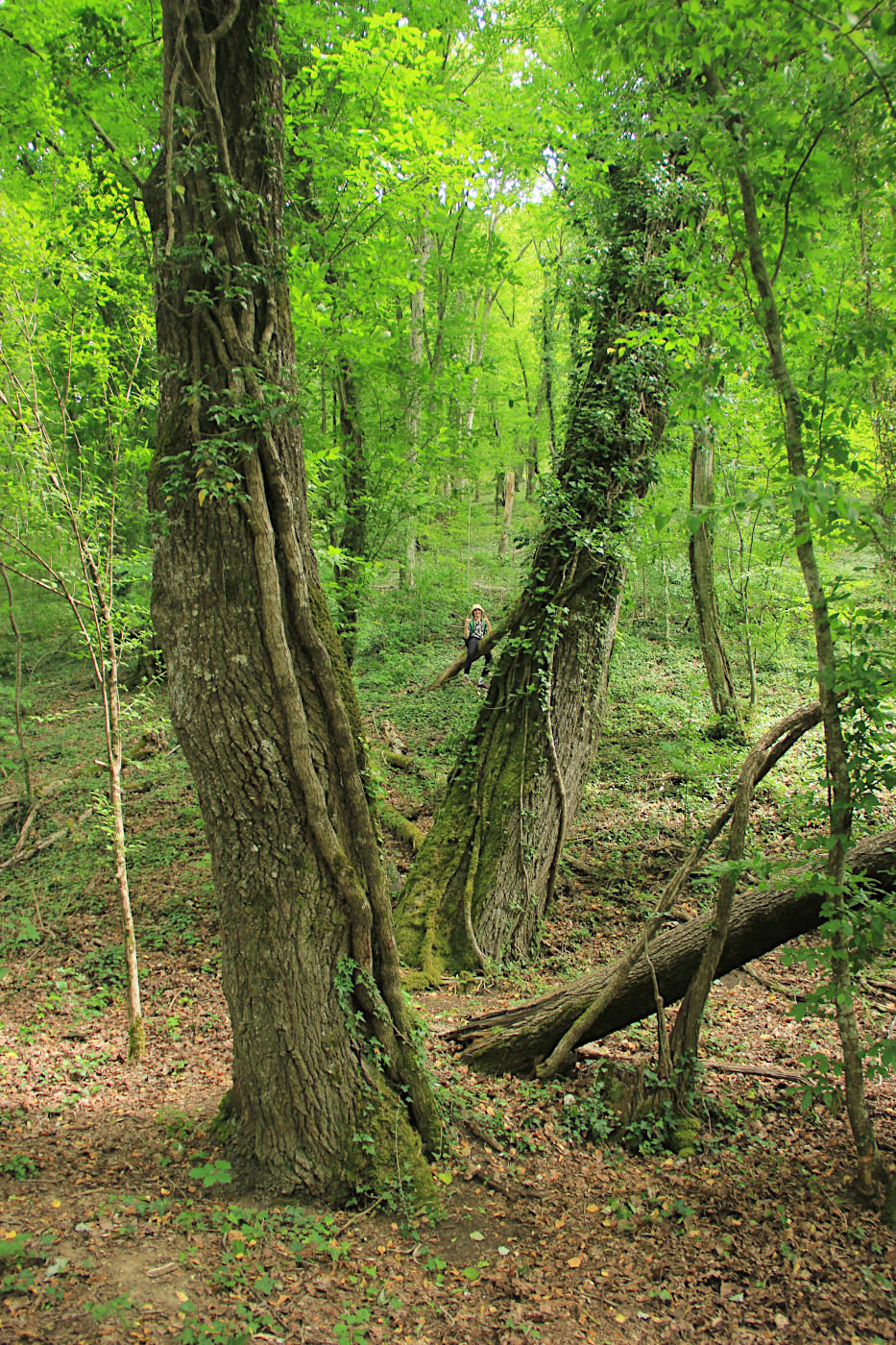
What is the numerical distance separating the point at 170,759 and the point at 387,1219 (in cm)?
841

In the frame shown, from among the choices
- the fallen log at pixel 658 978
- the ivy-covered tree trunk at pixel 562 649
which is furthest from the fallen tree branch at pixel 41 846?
the fallen log at pixel 658 978

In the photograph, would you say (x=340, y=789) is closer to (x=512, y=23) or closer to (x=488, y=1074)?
(x=488, y=1074)

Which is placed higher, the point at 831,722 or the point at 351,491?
the point at 351,491

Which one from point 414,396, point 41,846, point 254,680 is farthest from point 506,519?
point 254,680

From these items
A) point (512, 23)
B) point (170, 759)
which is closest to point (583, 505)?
point (170, 759)

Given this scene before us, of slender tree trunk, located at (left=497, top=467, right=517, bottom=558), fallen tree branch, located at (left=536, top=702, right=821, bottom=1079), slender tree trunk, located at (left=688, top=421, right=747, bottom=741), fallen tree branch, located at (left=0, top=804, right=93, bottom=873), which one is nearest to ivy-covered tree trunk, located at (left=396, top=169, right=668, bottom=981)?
fallen tree branch, located at (left=536, top=702, right=821, bottom=1079)

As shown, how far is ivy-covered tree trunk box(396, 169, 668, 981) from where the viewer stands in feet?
19.3

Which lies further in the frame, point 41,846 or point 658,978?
point 41,846

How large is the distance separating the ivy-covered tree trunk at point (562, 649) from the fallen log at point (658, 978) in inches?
61.7

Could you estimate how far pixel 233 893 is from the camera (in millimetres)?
3047

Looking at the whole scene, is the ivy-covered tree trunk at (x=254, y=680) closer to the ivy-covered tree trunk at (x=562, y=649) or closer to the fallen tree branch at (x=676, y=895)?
the fallen tree branch at (x=676, y=895)

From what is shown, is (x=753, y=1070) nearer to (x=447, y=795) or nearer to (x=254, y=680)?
(x=447, y=795)

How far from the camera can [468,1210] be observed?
307 cm

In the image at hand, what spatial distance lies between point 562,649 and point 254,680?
3.51 meters
